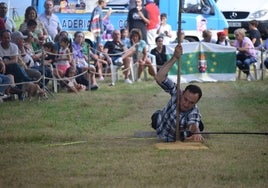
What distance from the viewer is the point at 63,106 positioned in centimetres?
1673

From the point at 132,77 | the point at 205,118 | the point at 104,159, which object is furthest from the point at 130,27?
the point at 104,159

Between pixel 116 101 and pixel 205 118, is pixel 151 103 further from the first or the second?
pixel 205 118

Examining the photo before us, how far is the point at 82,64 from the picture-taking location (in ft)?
69.3

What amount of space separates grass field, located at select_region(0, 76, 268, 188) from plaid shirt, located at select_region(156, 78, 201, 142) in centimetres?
25

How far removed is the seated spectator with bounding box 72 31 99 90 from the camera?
20.6 m

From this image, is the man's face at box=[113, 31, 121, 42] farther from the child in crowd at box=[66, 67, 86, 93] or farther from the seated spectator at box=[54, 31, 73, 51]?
the child in crowd at box=[66, 67, 86, 93]

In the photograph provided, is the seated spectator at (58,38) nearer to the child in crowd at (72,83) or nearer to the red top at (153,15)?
the child in crowd at (72,83)

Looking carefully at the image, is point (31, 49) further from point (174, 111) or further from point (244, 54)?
point (174, 111)

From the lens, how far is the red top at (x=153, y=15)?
2703 cm

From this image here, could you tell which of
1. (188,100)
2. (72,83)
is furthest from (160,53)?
(188,100)

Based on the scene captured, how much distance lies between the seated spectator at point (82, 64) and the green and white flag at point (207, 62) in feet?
9.62

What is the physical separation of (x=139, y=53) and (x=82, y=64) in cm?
260

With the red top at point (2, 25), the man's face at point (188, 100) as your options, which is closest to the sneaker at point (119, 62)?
the red top at point (2, 25)

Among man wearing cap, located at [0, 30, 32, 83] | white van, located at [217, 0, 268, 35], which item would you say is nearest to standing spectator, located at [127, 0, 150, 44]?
man wearing cap, located at [0, 30, 32, 83]
